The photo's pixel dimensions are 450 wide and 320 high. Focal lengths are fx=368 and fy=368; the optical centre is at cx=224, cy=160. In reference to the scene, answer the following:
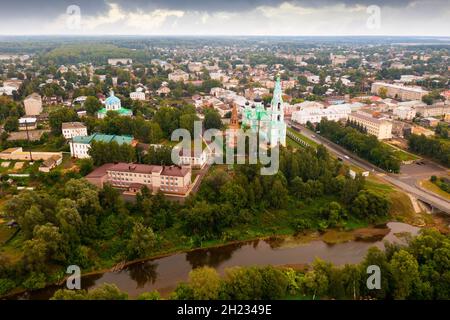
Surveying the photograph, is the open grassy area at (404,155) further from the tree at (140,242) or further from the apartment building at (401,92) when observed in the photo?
the apartment building at (401,92)

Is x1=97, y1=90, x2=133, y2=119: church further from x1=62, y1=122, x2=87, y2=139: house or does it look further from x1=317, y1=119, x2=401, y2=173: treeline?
x1=317, y1=119, x2=401, y2=173: treeline

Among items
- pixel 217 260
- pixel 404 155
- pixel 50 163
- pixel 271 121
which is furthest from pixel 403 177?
pixel 50 163

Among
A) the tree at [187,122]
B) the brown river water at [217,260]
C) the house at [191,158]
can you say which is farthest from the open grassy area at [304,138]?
the brown river water at [217,260]

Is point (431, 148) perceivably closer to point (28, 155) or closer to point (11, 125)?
point (28, 155)
